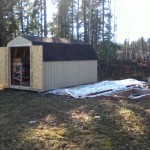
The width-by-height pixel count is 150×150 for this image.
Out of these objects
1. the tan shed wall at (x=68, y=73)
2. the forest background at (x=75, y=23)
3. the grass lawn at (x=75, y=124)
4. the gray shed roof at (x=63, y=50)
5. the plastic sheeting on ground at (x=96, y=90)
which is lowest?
the grass lawn at (x=75, y=124)

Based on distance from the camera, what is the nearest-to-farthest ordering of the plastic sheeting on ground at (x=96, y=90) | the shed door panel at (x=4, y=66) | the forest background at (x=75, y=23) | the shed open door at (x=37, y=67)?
the plastic sheeting on ground at (x=96, y=90)
the shed open door at (x=37, y=67)
the shed door panel at (x=4, y=66)
the forest background at (x=75, y=23)

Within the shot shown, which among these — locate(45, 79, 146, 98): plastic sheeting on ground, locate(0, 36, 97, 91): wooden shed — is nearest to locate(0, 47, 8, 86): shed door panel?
locate(0, 36, 97, 91): wooden shed

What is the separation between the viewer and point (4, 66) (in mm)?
14227

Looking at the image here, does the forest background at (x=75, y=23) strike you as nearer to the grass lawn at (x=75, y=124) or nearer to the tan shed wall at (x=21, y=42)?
the tan shed wall at (x=21, y=42)

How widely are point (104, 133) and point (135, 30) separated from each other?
26.7 metres

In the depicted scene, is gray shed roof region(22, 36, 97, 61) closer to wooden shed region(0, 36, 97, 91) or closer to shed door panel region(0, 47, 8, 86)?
wooden shed region(0, 36, 97, 91)

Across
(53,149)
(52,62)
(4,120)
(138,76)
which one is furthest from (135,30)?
(53,149)

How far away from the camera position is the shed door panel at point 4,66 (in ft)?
46.2

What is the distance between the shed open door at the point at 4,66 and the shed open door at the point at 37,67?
6.64 ft

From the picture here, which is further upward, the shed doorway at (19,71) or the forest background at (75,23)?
the forest background at (75,23)

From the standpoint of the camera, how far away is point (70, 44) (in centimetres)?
1400

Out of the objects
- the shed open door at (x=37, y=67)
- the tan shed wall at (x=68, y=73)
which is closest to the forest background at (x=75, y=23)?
the tan shed wall at (x=68, y=73)

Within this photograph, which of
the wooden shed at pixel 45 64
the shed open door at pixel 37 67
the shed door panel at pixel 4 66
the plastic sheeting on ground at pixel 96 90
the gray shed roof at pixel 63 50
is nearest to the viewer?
the plastic sheeting on ground at pixel 96 90

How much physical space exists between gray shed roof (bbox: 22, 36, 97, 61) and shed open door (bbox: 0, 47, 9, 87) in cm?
184
